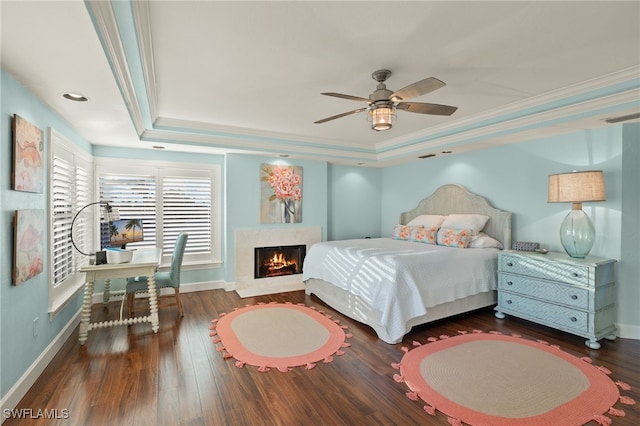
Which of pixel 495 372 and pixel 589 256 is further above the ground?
pixel 589 256

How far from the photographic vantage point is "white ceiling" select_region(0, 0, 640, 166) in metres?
1.85


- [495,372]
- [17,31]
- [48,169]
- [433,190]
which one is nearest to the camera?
[17,31]

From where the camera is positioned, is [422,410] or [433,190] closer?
[422,410]

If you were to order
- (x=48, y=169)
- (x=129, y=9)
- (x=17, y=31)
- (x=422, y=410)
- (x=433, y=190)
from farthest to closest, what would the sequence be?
(x=433, y=190), (x=48, y=169), (x=422, y=410), (x=129, y=9), (x=17, y=31)

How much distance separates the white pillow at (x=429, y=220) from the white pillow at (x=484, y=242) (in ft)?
2.24

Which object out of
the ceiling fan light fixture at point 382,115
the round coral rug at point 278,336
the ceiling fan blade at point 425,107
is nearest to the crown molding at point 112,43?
the ceiling fan light fixture at point 382,115

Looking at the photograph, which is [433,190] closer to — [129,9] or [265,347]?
[265,347]

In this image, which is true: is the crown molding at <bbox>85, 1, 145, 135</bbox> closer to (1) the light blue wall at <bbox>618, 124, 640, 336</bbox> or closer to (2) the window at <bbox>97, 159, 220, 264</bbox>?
(2) the window at <bbox>97, 159, 220, 264</bbox>

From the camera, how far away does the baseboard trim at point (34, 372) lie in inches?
80.4

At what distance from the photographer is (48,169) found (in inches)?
110

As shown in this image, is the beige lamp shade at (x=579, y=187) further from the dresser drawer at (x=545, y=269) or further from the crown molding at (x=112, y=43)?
the crown molding at (x=112, y=43)

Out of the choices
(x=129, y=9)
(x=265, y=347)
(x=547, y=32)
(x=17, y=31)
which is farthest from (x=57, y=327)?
(x=547, y=32)

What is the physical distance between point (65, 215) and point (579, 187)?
5.36m

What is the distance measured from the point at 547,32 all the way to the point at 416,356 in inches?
107
